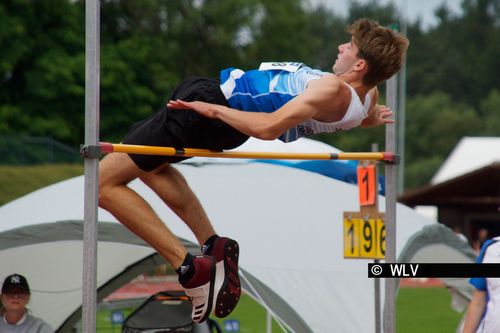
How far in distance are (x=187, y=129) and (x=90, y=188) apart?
61 centimetres

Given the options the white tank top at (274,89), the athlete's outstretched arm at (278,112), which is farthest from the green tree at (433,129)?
the athlete's outstretched arm at (278,112)

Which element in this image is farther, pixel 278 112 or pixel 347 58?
pixel 347 58

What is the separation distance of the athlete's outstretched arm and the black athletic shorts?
0.19 metres

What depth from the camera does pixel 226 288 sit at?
470 cm

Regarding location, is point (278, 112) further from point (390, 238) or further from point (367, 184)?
point (367, 184)

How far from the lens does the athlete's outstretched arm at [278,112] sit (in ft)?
14.0

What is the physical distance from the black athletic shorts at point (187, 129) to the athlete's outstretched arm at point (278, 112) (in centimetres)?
19

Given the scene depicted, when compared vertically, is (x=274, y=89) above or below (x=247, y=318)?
below

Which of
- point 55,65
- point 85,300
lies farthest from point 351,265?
point 55,65

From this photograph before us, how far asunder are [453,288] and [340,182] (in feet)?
3.44

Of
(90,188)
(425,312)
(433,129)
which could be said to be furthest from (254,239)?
(433,129)

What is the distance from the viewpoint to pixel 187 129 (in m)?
4.57

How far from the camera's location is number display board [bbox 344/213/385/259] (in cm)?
636

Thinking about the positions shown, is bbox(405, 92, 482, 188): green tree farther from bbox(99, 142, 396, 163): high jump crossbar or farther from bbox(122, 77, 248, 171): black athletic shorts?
bbox(122, 77, 248, 171): black athletic shorts
